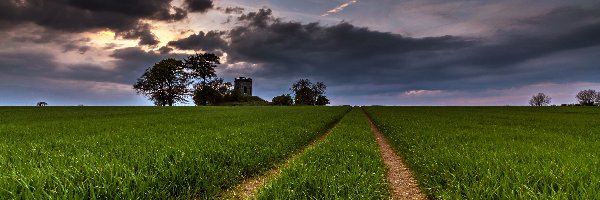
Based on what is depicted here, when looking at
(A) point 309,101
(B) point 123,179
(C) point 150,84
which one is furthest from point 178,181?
(A) point 309,101

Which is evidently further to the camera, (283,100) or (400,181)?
(283,100)

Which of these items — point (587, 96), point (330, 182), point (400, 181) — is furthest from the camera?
point (587, 96)

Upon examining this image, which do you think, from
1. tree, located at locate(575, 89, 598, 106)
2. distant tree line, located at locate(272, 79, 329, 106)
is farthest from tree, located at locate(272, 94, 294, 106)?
tree, located at locate(575, 89, 598, 106)

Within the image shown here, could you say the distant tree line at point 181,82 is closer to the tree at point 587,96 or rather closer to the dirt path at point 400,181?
the dirt path at point 400,181

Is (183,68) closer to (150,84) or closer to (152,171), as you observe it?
(150,84)

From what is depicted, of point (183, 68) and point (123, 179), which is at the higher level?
point (183, 68)

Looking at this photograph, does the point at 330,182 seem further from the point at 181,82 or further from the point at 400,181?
the point at 181,82

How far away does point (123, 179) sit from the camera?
562 centimetres

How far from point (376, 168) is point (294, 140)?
19.8ft

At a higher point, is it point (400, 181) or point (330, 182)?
point (330, 182)

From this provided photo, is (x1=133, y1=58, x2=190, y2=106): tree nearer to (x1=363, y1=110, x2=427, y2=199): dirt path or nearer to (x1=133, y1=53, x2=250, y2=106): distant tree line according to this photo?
(x1=133, y1=53, x2=250, y2=106): distant tree line

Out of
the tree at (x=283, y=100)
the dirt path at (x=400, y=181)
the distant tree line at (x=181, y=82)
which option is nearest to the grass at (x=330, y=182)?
the dirt path at (x=400, y=181)

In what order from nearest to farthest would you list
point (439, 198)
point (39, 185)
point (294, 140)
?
point (39, 185), point (439, 198), point (294, 140)

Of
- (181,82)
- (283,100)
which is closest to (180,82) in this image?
(181,82)
